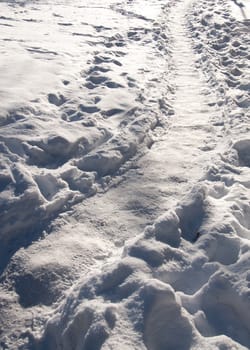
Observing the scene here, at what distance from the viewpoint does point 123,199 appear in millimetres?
3771

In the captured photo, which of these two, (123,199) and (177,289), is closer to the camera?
(177,289)

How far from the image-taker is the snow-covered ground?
2.50m

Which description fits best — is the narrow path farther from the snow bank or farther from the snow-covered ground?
the snow bank

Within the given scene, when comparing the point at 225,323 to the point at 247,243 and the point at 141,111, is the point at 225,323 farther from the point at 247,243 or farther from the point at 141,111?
the point at 141,111

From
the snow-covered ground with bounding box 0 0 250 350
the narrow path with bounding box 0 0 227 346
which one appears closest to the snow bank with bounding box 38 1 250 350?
the snow-covered ground with bounding box 0 0 250 350

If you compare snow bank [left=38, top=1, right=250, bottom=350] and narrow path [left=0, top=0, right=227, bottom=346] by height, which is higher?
snow bank [left=38, top=1, right=250, bottom=350]

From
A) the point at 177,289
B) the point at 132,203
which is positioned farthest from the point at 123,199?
the point at 177,289

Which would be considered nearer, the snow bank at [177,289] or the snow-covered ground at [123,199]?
the snow bank at [177,289]

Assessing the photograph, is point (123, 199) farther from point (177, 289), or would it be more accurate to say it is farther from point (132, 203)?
point (177, 289)

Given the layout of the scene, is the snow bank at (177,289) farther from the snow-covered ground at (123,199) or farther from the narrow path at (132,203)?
the narrow path at (132,203)

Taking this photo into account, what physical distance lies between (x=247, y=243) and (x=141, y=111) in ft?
8.82

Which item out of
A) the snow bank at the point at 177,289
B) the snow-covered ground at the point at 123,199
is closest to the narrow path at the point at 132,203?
the snow-covered ground at the point at 123,199

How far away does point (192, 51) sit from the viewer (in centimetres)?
805

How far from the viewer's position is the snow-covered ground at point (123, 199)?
2.50 m
